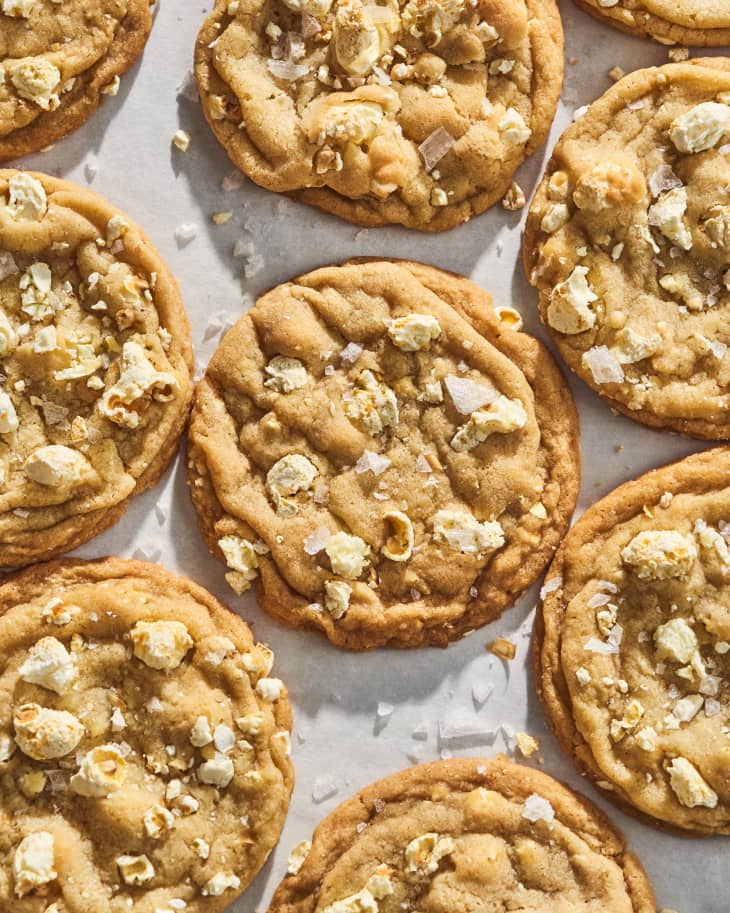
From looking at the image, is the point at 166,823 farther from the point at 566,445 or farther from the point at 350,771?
the point at 566,445

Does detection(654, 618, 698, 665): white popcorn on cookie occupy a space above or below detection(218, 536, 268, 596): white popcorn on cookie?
below

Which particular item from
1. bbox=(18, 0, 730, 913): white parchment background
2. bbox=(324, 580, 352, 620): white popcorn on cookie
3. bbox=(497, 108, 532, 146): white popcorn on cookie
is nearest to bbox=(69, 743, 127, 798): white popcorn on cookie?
bbox=(18, 0, 730, 913): white parchment background

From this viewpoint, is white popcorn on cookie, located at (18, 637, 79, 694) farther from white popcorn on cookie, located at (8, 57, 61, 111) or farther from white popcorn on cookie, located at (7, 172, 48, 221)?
white popcorn on cookie, located at (8, 57, 61, 111)

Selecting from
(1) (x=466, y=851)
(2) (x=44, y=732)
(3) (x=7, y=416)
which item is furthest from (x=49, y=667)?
(1) (x=466, y=851)

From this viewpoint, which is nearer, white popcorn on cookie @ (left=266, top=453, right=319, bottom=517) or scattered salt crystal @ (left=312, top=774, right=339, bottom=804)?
white popcorn on cookie @ (left=266, top=453, right=319, bottom=517)

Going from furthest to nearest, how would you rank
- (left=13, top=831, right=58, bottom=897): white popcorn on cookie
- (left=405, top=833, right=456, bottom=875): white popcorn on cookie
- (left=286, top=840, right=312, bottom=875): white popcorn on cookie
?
(left=286, top=840, right=312, bottom=875): white popcorn on cookie
(left=405, top=833, right=456, bottom=875): white popcorn on cookie
(left=13, top=831, right=58, bottom=897): white popcorn on cookie

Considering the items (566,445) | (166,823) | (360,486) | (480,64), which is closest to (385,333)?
(360,486)

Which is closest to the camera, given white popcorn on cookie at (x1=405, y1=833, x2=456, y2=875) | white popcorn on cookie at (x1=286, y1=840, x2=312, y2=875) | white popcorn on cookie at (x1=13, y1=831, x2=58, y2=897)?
white popcorn on cookie at (x1=13, y1=831, x2=58, y2=897)
